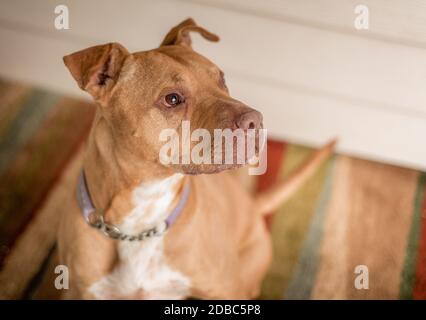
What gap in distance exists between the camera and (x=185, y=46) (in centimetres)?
181

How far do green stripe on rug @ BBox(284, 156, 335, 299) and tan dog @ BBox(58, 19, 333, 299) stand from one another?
15.2 inches

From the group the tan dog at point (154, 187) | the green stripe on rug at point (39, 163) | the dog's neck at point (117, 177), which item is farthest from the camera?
the green stripe on rug at point (39, 163)

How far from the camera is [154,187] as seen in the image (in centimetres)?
177

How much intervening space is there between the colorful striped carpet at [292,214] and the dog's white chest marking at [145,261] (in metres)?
0.67

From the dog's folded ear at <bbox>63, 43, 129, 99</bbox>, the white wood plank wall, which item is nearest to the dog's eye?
the dog's folded ear at <bbox>63, 43, 129, 99</bbox>

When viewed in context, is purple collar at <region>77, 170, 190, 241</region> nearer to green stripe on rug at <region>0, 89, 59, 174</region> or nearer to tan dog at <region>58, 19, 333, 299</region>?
A: tan dog at <region>58, 19, 333, 299</region>

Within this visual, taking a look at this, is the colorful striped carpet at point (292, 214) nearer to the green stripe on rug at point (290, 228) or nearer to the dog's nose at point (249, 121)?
the green stripe on rug at point (290, 228)

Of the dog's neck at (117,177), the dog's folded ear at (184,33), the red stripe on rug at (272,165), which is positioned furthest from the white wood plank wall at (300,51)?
the dog's neck at (117,177)

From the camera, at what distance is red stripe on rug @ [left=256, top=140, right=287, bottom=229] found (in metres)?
3.04

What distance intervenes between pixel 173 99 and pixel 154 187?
1.19 feet

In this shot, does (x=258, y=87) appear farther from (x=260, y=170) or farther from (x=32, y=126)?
(x=32, y=126)

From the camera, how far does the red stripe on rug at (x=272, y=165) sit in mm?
3041

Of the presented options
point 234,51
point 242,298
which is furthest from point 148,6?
point 242,298

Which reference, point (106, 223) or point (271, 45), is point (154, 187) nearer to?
point (106, 223)
